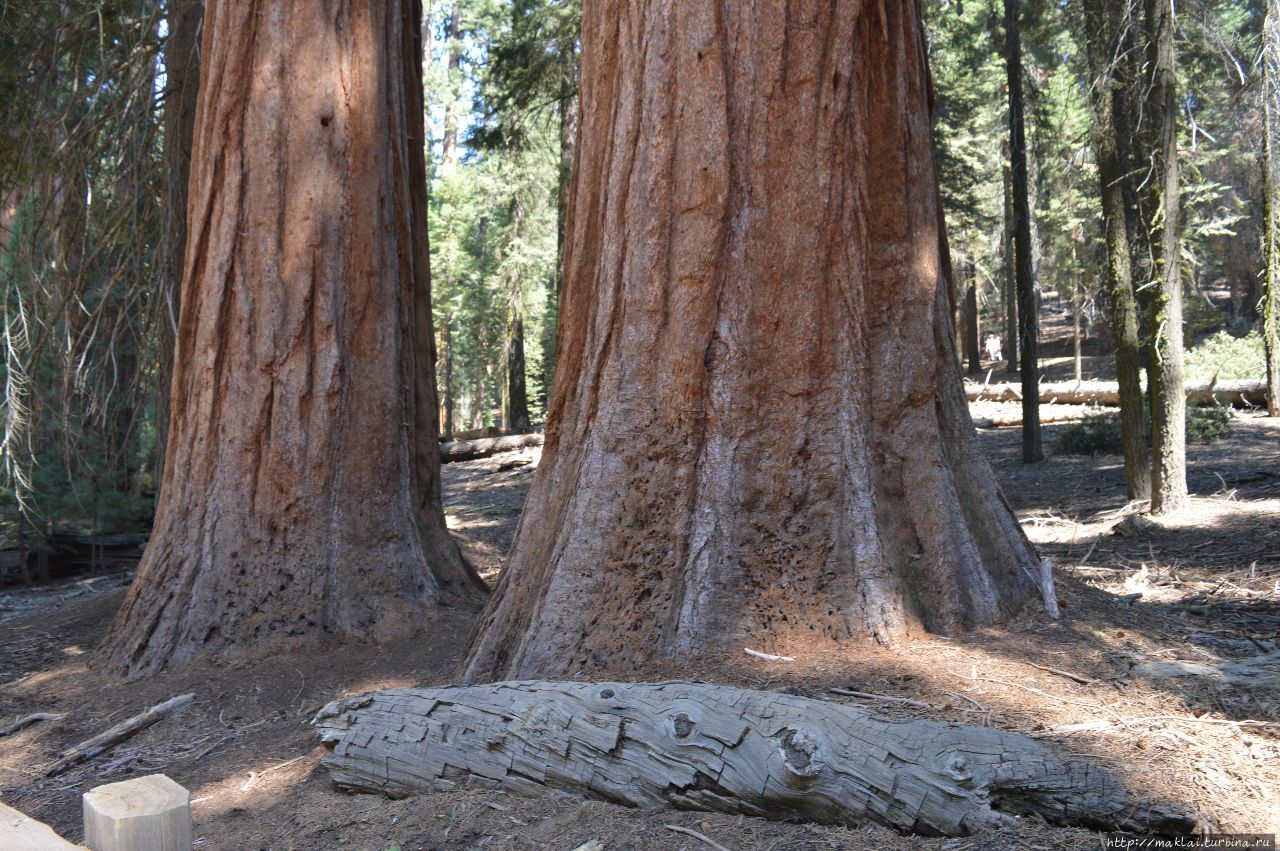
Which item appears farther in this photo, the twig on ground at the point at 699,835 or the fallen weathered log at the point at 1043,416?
the fallen weathered log at the point at 1043,416

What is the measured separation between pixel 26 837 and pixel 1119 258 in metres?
10.1

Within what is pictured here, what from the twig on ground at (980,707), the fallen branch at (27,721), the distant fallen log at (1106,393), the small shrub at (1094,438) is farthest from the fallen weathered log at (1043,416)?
the fallen branch at (27,721)

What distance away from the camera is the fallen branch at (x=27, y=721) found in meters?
5.25

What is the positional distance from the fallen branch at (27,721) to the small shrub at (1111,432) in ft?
43.2

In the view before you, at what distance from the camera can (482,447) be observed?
2003 cm

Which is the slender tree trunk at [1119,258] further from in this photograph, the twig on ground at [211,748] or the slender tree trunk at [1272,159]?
the twig on ground at [211,748]

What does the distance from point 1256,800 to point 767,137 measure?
3.12m

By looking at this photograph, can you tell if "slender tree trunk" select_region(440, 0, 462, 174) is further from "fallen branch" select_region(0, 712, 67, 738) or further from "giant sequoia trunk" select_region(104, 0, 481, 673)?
"fallen branch" select_region(0, 712, 67, 738)

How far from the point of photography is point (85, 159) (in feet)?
26.1

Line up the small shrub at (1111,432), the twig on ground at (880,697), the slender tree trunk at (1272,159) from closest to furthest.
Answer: the twig on ground at (880,697) < the slender tree trunk at (1272,159) < the small shrub at (1111,432)

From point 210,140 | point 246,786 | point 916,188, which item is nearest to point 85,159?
point 210,140

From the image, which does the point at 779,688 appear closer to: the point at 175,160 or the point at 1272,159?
the point at 175,160

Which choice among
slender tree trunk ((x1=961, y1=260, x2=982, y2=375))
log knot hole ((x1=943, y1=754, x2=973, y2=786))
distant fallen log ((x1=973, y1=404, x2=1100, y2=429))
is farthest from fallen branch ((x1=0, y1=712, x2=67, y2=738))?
slender tree trunk ((x1=961, y1=260, x2=982, y2=375))

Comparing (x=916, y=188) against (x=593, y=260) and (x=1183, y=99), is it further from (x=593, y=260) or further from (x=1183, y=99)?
(x=1183, y=99)
